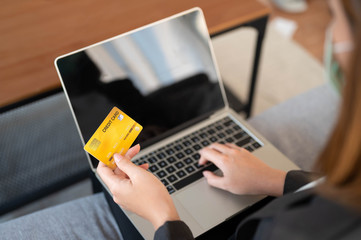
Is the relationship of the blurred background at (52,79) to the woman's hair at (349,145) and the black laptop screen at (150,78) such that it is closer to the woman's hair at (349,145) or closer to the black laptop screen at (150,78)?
the black laptop screen at (150,78)

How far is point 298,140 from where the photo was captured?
1.02 meters

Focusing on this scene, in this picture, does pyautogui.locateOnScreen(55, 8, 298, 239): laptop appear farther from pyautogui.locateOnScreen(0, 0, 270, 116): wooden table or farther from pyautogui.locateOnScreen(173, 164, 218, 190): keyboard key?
pyautogui.locateOnScreen(0, 0, 270, 116): wooden table

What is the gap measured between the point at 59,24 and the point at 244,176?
0.64 metres

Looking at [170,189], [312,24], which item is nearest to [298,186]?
[170,189]

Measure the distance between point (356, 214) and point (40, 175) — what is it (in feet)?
3.33

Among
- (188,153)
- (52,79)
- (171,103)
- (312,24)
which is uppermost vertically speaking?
(52,79)

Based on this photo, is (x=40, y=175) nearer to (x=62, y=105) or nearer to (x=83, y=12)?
(x=62, y=105)

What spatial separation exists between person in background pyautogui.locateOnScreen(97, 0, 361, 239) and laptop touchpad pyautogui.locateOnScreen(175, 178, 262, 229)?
3 cm

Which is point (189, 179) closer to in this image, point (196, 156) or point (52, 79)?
point (196, 156)

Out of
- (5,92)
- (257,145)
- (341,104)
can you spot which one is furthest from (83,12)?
(341,104)

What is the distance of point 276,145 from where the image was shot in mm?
1016

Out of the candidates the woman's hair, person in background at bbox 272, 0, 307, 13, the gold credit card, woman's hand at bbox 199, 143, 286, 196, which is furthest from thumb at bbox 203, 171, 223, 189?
person in background at bbox 272, 0, 307, 13

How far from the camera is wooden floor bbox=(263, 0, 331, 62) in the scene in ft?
6.48

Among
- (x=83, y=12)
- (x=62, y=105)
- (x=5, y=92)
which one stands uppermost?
(x=83, y=12)
